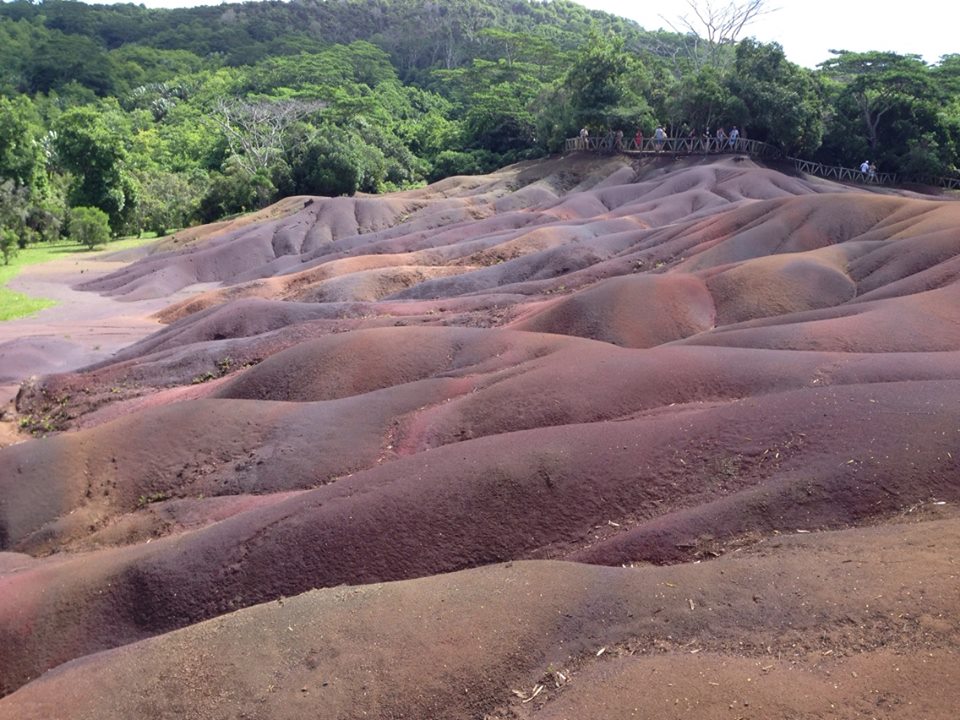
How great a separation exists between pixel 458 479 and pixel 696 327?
437 inches

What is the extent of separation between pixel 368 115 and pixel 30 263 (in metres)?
35.4

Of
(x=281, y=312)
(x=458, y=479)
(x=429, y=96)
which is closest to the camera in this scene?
(x=458, y=479)

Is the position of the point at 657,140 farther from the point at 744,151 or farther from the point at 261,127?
the point at 261,127

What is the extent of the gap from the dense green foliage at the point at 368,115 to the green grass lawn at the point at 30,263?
5.50 feet

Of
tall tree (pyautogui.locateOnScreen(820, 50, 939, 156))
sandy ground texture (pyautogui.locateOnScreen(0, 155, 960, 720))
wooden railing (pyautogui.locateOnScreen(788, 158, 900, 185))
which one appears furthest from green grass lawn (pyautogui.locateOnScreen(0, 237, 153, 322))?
tall tree (pyautogui.locateOnScreen(820, 50, 939, 156))

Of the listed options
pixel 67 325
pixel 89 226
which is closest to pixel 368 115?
pixel 89 226

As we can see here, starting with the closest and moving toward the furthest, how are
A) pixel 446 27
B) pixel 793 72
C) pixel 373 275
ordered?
1. pixel 373 275
2. pixel 793 72
3. pixel 446 27

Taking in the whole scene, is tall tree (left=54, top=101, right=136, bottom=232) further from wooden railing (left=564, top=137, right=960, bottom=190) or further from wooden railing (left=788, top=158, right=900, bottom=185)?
wooden railing (left=788, top=158, right=900, bottom=185)

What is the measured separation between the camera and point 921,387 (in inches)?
456

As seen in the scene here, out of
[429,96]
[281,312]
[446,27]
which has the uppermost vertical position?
[446,27]

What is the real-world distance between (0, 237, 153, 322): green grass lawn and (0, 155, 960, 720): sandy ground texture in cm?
1680

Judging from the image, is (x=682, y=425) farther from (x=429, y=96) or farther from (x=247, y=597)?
(x=429, y=96)

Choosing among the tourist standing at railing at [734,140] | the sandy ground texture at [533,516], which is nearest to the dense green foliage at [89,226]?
the sandy ground texture at [533,516]

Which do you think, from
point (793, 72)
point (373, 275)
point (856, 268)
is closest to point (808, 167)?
point (793, 72)
